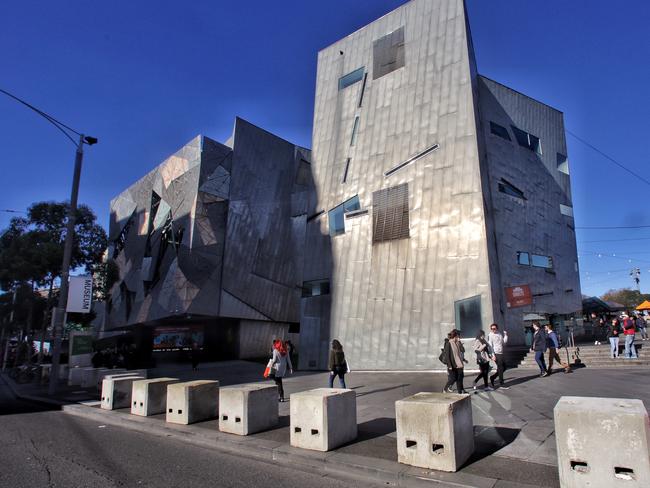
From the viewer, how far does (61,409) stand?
12.0 meters

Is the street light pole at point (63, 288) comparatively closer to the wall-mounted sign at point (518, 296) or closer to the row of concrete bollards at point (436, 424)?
the row of concrete bollards at point (436, 424)

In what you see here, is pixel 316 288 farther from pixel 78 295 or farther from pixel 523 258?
pixel 78 295

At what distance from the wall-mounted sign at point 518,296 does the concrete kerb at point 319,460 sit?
1558 centimetres

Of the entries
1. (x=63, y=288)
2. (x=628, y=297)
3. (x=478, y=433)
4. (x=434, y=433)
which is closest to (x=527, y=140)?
(x=478, y=433)

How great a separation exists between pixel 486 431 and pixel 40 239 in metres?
28.9

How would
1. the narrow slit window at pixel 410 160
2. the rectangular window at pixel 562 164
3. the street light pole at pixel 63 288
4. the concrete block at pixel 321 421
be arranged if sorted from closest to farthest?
1. the concrete block at pixel 321 421
2. the street light pole at pixel 63 288
3. the narrow slit window at pixel 410 160
4. the rectangular window at pixel 562 164

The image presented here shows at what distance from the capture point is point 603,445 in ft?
13.5

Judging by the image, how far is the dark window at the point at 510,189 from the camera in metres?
21.3

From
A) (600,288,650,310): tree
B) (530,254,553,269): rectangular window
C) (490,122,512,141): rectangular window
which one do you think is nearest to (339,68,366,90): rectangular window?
(490,122,512,141): rectangular window

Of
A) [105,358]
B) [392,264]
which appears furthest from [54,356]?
[392,264]

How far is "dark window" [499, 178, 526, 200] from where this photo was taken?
21.3 metres

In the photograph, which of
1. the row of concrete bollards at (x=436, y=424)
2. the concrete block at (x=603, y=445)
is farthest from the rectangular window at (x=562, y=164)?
the concrete block at (x=603, y=445)

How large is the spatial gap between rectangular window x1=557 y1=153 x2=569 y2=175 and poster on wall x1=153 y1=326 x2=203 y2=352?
97.9 ft

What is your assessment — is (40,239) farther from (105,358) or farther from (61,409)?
(61,409)
